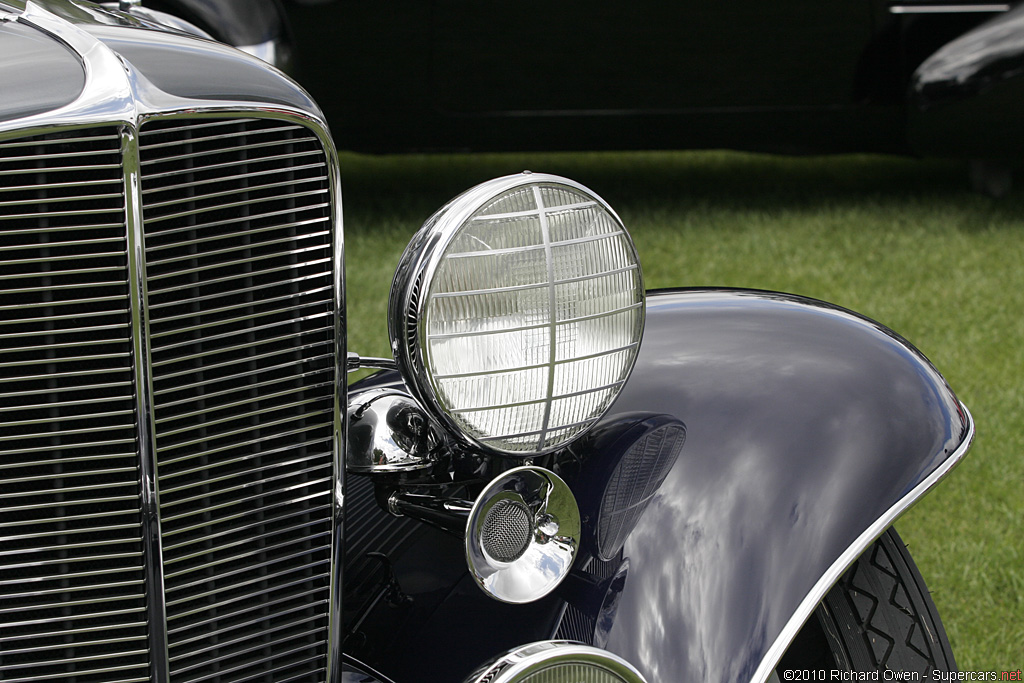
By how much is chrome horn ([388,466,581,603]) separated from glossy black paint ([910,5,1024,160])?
4757mm

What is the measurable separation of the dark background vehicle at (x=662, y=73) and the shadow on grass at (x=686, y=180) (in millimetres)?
313

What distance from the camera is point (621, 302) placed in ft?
4.27

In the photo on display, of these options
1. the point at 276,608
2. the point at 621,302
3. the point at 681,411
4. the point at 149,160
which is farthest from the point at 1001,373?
the point at 149,160

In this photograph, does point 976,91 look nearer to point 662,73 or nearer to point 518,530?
point 662,73

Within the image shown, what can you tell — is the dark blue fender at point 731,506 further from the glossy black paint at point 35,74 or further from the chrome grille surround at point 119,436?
the glossy black paint at point 35,74

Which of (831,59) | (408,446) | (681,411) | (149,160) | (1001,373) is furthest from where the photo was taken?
(831,59)

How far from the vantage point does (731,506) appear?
139cm

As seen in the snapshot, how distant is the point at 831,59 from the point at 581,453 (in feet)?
15.2

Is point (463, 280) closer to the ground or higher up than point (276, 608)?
higher up

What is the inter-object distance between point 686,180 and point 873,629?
16.1 feet

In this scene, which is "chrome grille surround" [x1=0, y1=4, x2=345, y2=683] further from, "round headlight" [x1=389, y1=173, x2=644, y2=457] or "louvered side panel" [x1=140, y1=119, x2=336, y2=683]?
"round headlight" [x1=389, y1=173, x2=644, y2=457]

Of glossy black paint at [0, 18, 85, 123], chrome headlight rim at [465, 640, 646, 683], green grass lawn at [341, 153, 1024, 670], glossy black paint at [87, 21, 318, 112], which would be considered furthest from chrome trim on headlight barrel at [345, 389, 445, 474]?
green grass lawn at [341, 153, 1024, 670]

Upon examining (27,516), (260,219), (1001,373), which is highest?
(260,219)

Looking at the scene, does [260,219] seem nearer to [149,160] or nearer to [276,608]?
[149,160]
